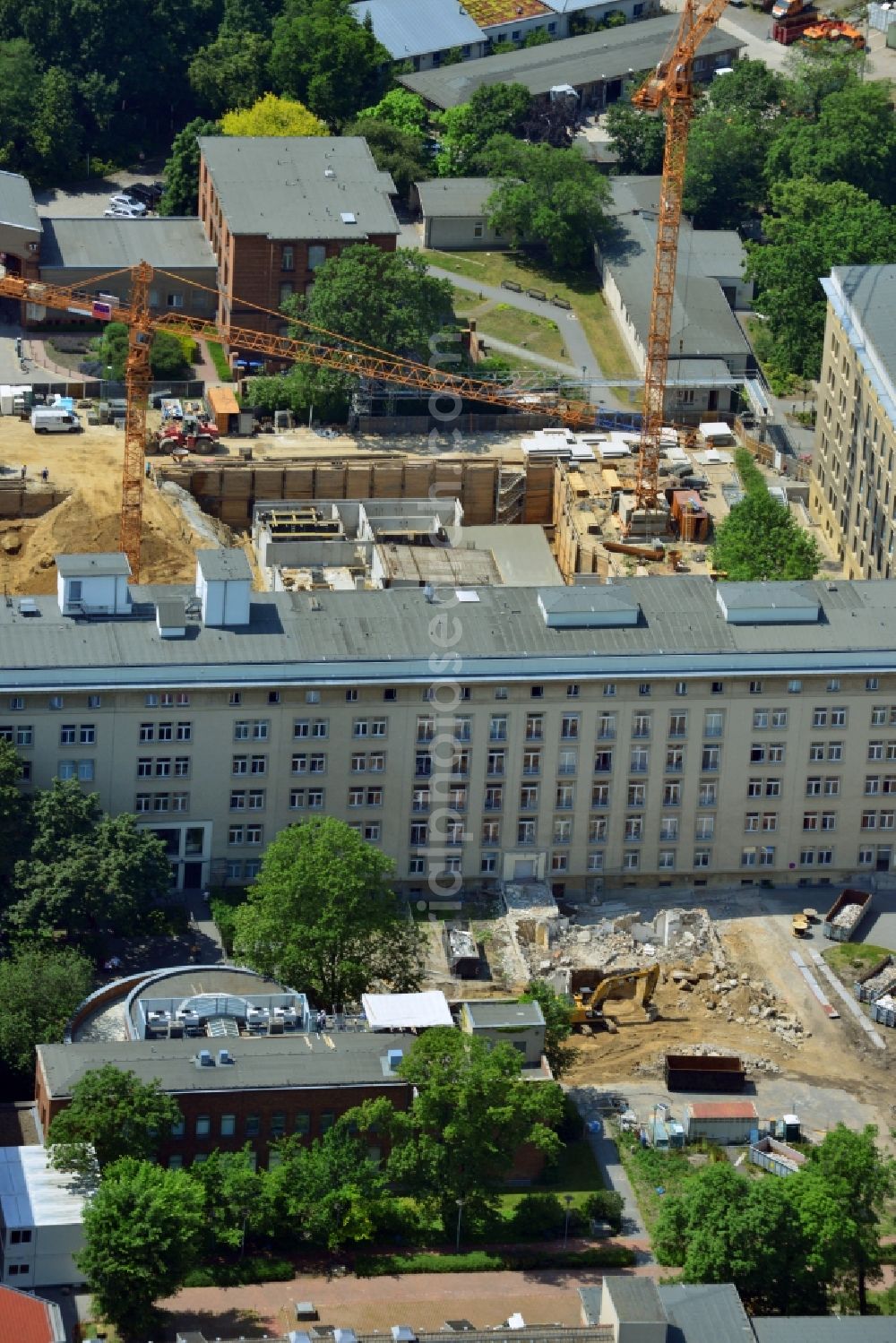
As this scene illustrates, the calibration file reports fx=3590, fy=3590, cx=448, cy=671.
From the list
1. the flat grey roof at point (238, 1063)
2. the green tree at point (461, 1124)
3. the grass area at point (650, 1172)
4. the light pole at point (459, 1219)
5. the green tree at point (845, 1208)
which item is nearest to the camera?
the green tree at point (845, 1208)

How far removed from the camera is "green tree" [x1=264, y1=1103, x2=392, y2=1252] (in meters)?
184

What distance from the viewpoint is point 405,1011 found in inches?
7736

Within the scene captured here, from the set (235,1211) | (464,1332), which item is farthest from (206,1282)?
(464,1332)

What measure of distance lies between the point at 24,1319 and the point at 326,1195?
20618 millimetres

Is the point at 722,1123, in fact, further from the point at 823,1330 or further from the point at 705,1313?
the point at 823,1330

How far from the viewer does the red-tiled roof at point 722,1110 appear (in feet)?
647

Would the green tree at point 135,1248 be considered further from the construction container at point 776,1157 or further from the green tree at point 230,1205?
the construction container at point 776,1157

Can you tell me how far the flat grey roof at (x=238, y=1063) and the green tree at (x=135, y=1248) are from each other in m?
9.93

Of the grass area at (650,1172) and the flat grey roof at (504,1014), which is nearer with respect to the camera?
the grass area at (650,1172)

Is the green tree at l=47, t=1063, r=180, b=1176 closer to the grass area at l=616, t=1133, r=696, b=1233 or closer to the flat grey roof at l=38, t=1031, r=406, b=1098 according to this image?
the flat grey roof at l=38, t=1031, r=406, b=1098

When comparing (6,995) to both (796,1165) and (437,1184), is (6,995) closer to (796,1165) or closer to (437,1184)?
(437,1184)

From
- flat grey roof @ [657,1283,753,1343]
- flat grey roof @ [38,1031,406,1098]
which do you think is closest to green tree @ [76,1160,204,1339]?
flat grey roof @ [38,1031,406,1098]

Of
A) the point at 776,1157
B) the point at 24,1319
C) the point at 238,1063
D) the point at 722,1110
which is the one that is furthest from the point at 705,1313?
the point at 24,1319

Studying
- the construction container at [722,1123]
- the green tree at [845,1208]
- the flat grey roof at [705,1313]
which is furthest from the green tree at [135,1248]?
the construction container at [722,1123]
